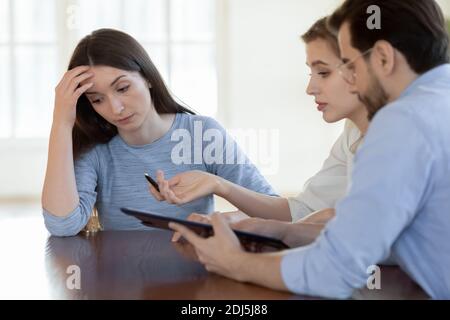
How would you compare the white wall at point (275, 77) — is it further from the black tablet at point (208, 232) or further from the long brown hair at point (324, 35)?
the black tablet at point (208, 232)

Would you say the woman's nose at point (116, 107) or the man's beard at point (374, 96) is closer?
the man's beard at point (374, 96)

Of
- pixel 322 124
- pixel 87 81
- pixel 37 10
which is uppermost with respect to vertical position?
pixel 37 10

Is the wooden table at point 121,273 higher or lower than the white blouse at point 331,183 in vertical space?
lower

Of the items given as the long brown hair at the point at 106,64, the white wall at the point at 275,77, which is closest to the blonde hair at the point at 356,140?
the long brown hair at the point at 106,64

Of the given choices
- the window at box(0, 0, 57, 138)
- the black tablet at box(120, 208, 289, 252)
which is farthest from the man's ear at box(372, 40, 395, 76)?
the window at box(0, 0, 57, 138)

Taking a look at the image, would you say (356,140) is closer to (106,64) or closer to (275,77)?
(106,64)

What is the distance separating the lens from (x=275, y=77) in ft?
22.4

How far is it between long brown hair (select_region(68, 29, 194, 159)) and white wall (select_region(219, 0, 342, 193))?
175 inches

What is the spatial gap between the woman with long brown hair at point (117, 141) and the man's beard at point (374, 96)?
3.26 feet

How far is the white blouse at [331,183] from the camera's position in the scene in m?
2.06
